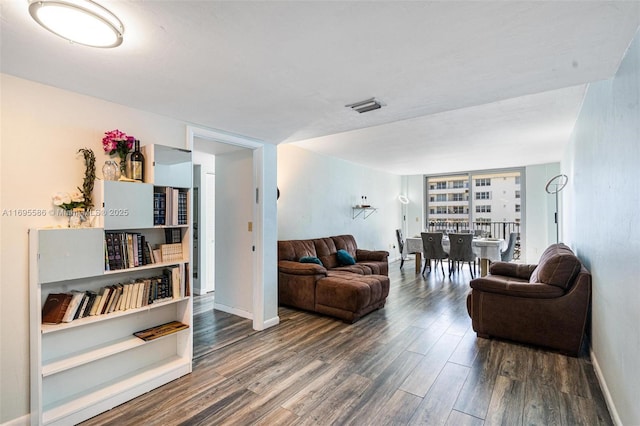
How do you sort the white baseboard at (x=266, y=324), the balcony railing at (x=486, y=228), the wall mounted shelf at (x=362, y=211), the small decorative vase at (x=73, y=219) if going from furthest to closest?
the balcony railing at (x=486, y=228) < the wall mounted shelf at (x=362, y=211) < the white baseboard at (x=266, y=324) < the small decorative vase at (x=73, y=219)

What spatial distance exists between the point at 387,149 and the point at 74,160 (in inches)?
178

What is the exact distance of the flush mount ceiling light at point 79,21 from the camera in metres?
1.27

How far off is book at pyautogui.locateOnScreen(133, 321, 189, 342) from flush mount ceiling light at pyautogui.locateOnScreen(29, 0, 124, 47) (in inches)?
81.6

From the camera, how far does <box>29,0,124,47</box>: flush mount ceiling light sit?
127cm

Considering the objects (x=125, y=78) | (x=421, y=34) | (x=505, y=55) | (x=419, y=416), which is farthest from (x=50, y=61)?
(x=419, y=416)

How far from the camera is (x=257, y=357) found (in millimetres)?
2900

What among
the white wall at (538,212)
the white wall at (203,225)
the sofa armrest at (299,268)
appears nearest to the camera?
the sofa armrest at (299,268)

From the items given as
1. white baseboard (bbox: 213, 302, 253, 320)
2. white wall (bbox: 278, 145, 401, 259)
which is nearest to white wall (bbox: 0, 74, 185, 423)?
white baseboard (bbox: 213, 302, 253, 320)

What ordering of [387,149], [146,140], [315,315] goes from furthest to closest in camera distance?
1. [387,149]
2. [315,315]
3. [146,140]

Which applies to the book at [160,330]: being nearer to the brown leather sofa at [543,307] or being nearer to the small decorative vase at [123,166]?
the small decorative vase at [123,166]

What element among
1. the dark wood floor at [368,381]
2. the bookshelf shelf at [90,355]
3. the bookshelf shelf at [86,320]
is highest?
the bookshelf shelf at [86,320]

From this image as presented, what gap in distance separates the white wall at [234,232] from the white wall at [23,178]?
74.5 inches

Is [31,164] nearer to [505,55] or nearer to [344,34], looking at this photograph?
[344,34]

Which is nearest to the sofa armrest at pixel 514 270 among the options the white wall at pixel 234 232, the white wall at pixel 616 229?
the white wall at pixel 616 229
